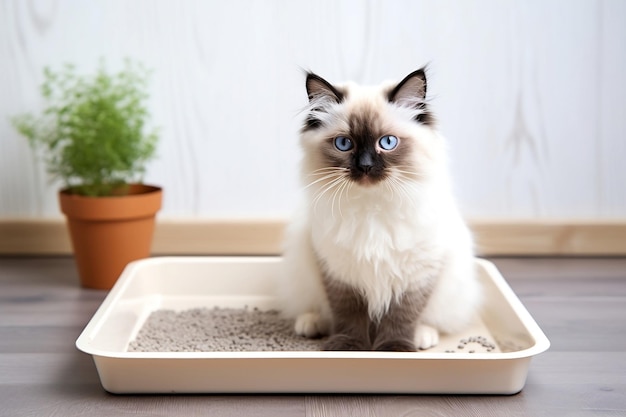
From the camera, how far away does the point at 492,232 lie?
234 centimetres

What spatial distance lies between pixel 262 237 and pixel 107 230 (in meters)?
→ 0.57

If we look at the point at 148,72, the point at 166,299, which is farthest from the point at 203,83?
the point at 166,299

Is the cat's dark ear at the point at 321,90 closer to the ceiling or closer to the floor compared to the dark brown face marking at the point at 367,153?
closer to the ceiling

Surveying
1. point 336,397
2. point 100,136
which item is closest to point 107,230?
point 100,136

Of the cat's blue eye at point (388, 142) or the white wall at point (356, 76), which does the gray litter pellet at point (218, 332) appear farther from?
the white wall at point (356, 76)

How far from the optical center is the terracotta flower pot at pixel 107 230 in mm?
1957

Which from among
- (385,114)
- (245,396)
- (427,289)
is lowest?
(245,396)

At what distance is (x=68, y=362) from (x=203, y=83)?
3.80ft

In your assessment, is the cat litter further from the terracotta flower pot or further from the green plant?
the green plant

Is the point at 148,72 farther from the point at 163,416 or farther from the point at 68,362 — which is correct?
the point at 163,416

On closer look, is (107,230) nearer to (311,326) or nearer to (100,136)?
(100,136)

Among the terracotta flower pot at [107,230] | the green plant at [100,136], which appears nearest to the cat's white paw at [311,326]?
the terracotta flower pot at [107,230]

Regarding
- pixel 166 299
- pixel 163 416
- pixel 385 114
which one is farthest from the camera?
pixel 166 299

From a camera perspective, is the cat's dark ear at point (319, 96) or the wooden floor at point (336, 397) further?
the cat's dark ear at point (319, 96)
